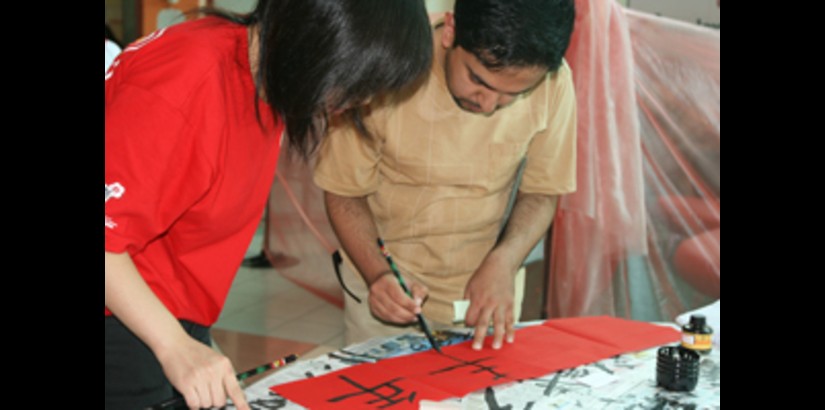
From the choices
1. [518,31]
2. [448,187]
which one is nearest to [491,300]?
[448,187]

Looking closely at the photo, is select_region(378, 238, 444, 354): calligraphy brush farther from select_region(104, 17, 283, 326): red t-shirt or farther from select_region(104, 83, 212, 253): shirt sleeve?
select_region(104, 83, 212, 253): shirt sleeve

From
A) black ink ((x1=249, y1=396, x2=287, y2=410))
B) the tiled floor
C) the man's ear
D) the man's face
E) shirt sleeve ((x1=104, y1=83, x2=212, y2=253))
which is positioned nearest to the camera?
shirt sleeve ((x1=104, y1=83, x2=212, y2=253))

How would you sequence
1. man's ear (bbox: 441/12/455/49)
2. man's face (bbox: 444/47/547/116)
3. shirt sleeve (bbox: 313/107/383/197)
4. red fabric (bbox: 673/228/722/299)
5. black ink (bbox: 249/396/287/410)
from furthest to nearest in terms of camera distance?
red fabric (bbox: 673/228/722/299)
shirt sleeve (bbox: 313/107/383/197)
man's ear (bbox: 441/12/455/49)
man's face (bbox: 444/47/547/116)
black ink (bbox: 249/396/287/410)

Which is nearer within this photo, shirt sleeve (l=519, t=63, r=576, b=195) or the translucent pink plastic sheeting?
shirt sleeve (l=519, t=63, r=576, b=195)

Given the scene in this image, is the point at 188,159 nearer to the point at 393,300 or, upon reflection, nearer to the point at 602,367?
the point at 393,300

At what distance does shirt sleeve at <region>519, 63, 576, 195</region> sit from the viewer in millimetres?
1870

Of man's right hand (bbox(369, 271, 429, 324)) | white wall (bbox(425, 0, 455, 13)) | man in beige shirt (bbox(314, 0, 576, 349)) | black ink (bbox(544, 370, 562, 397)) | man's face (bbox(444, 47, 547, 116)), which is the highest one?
white wall (bbox(425, 0, 455, 13))

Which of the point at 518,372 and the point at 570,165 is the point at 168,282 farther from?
the point at 570,165

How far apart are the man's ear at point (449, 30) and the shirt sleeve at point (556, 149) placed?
1.10 ft

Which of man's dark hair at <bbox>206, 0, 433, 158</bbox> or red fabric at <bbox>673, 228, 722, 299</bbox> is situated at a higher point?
man's dark hair at <bbox>206, 0, 433, 158</bbox>

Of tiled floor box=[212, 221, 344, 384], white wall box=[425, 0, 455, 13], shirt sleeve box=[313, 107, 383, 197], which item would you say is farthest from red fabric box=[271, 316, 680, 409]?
tiled floor box=[212, 221, 344, 384]

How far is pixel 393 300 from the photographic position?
1.61 metres

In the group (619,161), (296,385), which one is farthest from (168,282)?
(619,161)

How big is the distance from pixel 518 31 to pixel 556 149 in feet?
1.66
